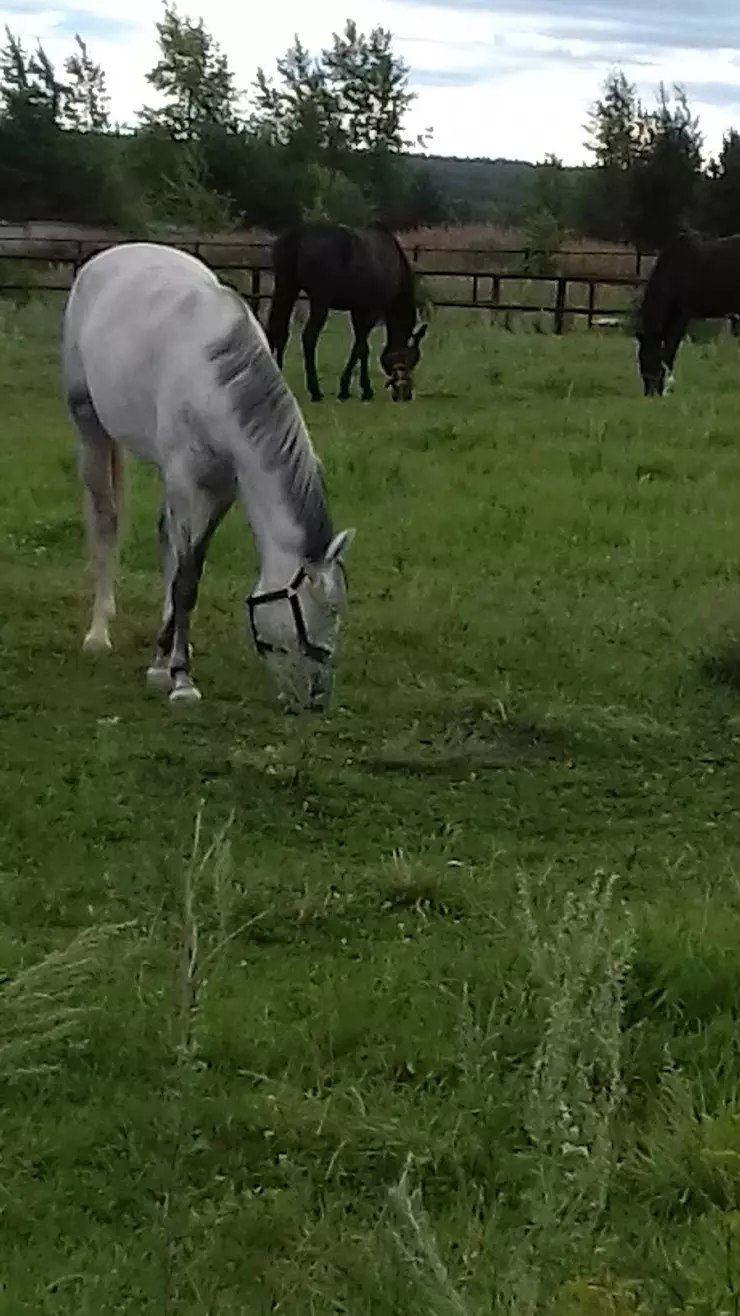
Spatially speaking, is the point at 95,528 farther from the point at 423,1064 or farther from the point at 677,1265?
the point at 677,1265

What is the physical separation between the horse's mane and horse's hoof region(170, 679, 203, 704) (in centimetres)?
75

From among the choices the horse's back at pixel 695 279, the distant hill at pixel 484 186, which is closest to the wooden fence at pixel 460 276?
the horse's back at pixel 695 279

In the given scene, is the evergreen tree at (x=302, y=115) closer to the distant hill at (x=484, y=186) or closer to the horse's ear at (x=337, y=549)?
the distant hill at (x=484, y=186)

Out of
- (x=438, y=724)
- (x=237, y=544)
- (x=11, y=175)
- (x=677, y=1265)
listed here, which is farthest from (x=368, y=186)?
(x=677, y=1265)

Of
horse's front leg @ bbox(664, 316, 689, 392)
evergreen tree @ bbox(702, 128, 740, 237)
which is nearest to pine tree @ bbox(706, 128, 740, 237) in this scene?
evergreen tree @ bbox(702, 128, 740, 237)

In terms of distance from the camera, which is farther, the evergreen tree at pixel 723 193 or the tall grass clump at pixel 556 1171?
the evergreen tree at pixel 723 193

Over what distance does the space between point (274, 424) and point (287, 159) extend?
38540 millimetres

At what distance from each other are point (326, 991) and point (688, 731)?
99.5 inches

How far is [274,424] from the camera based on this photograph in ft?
19.0

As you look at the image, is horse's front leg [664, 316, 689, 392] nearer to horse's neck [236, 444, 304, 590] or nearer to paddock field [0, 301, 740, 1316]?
paddock field [0, 301, 740, 1316]

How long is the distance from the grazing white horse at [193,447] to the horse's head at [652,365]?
8.64m

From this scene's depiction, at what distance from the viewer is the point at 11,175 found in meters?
38.7

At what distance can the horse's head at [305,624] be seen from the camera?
564cm

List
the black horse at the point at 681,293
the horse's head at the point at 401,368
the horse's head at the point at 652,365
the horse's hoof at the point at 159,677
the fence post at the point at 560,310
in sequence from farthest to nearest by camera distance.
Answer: the fence post at the point at 560,310 < the black horse at the point at 681,293 < the horse's head at the point at 652,365 < the horse's head at the point at 401,368 < the horse's hoof at the point at 159,677
